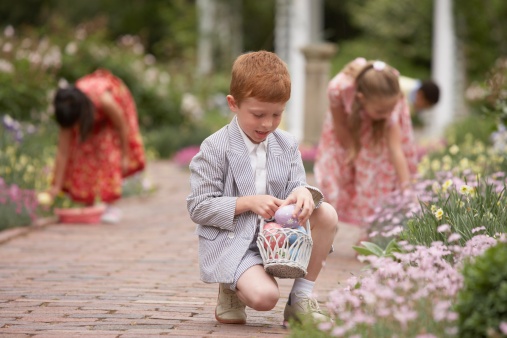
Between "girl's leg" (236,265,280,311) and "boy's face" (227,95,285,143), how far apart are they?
0.56 metres

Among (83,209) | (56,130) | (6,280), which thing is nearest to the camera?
(6,280)

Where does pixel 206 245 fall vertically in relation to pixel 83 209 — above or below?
above

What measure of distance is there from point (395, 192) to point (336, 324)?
2.80 metres

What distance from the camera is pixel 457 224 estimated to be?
3977mm

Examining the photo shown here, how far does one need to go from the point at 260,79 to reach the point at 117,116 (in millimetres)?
3990

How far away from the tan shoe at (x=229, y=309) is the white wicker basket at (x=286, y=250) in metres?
0.31

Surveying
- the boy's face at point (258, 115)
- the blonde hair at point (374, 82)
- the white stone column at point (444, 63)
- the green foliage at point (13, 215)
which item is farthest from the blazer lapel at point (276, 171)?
the white stone column at point (444, 63)

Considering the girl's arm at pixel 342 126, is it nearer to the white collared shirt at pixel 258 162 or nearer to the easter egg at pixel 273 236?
the white collared shirt at pixel 258 162

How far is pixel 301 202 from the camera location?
3594 mm

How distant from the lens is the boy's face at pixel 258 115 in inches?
146

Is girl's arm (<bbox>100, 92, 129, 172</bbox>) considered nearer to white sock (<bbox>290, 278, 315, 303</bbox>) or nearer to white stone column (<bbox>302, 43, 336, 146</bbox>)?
white sock (<bbox>290, 278, 315, 303</bbox>)

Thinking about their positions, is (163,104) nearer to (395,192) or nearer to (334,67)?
(395,192)

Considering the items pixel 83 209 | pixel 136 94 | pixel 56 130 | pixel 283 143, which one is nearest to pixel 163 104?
pixel 136 94

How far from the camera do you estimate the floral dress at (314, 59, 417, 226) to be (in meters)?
6.02
